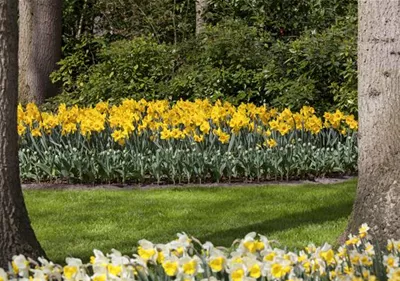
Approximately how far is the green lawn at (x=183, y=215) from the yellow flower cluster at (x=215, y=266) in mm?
2844

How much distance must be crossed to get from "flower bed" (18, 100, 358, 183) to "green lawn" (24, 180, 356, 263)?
361mm

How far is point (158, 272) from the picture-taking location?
3594 mm

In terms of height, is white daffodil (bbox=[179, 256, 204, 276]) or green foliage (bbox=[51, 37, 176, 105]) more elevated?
green foliage (bbox=[51, 37, 176, 105])

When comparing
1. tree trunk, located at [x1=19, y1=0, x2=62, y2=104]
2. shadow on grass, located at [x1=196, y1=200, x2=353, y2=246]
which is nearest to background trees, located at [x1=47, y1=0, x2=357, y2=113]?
tree trunk, located at [x1=19, y1=0, x2=62, y2=104]

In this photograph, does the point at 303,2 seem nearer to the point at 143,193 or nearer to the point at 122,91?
the point at 122,91

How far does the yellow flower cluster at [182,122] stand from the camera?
9.39m

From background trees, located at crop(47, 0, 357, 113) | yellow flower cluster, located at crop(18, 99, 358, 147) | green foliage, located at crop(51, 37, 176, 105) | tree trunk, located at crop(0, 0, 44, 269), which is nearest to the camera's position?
tree trunk, located at crop(0, 0, 44, 269)

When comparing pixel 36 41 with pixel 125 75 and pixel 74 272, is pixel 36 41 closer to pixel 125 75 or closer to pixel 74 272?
pixel 125 75

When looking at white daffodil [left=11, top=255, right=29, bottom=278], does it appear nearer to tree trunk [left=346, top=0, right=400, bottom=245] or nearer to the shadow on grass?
tree trunk [left=346, top=0, right=400, bottom=245]

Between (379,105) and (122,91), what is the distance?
7124 millimetres

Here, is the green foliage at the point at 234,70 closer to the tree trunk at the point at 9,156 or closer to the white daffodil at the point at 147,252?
the tree trunk at the point at 9,156

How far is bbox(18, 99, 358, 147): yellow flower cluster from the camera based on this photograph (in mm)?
9391

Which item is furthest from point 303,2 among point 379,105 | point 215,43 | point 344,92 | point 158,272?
point 158,272

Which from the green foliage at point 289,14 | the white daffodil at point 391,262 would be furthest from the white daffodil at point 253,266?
the green foliage at point 289,14
